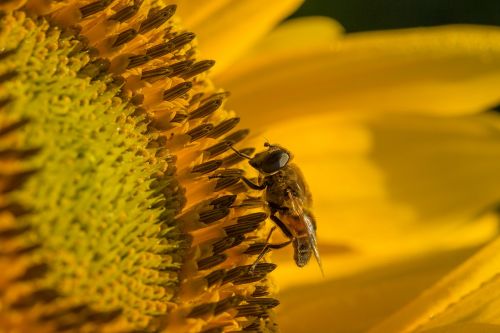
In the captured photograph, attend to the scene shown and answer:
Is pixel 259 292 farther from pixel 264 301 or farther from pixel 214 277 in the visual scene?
pixel 214 277

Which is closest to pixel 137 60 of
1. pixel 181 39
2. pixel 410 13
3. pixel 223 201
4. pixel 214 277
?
pixel 181 39

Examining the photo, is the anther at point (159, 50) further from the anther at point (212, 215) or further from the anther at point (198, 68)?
the anther at point (212, 215)

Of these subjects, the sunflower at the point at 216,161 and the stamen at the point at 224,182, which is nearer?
the sunflower at the point at 216,161

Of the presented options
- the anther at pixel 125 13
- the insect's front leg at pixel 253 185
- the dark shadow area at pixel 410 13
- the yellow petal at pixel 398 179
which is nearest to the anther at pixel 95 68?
the anther at pixel 125 13

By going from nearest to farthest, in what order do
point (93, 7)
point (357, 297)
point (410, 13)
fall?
point (93, 7) → point (357, 297) → point (410, 13)

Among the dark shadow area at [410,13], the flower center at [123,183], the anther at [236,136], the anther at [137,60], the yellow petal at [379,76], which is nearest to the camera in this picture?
the flower center at [123,183]

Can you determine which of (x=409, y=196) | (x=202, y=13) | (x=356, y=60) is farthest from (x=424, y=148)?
(x=202, y=13)
